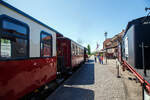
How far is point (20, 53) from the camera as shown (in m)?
2.78

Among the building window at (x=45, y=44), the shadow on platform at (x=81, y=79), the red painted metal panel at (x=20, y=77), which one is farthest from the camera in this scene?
the shadow on platform at (x=81, y=79)

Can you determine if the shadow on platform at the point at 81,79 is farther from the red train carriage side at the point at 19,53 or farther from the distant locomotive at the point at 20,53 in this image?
the red train carriage side at the point at 19,53

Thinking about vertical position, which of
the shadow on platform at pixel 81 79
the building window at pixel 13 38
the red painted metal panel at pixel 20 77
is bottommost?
the shadow on platform at pixel 81 79

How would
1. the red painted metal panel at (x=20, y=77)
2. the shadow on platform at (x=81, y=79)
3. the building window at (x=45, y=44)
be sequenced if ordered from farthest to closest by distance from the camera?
the shadow on platform at (x=81, y=79) < the building window at (x=45, y=44) < the red painted metal panel at (x=20, y=77)

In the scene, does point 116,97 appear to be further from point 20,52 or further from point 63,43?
point 63,43

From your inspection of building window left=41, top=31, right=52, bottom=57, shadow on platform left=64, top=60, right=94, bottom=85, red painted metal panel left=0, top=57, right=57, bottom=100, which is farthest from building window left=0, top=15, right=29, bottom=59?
shadow on platform left=64, top=60, right=94, bottom=85

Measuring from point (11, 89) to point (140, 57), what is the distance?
4585 millimetres

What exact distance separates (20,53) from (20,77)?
64 cm

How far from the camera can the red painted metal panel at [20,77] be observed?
7.23 feet

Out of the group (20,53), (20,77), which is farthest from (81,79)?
(20,53)

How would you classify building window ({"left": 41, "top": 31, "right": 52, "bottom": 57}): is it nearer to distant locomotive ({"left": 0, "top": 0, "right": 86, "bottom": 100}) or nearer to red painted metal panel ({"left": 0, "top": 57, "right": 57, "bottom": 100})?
distant locomotive ({"left": 0, "top": 0, "right": 86, "bottom": 100})

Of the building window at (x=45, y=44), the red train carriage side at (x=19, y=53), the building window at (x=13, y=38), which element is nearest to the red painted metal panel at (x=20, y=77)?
the red train carriage side at (x=19, y=53)

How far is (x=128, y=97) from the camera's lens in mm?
4125

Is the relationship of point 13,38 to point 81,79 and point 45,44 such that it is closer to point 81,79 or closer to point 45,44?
point 45,44
